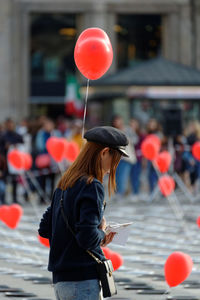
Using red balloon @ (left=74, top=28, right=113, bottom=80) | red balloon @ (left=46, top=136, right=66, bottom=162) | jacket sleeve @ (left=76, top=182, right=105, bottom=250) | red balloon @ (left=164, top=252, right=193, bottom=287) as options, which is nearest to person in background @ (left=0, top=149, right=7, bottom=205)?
red balloon @ (left=46, top=136, right=66, bottom=162)

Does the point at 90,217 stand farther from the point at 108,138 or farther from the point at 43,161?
the point at 43,161

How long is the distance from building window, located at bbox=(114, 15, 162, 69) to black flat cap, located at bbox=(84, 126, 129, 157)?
3347cm

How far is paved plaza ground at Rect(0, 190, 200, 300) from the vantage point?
7.94 metres

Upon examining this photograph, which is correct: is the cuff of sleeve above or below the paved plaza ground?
above

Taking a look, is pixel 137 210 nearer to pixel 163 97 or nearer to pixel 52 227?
pixel 163 97

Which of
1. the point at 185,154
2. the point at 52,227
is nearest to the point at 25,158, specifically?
the point at 185,154

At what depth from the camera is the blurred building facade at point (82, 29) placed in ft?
115

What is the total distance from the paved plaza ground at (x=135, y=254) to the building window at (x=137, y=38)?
22.5m

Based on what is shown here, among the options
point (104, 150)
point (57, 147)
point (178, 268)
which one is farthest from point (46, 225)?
point (57, 147)

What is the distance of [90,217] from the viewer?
430cm

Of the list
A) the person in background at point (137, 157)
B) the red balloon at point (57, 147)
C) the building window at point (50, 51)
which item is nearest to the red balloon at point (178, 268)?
the red balloon at point (57, 147)

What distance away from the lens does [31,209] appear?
16.4 m

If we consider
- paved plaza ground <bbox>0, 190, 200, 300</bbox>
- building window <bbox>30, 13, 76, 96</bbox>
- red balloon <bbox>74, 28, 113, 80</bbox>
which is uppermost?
building window <bbox>30, 13, 76, 96</bbox>

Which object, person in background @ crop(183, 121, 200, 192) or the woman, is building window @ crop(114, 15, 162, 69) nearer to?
person in background @ crop(183, 121, 200, 192)
